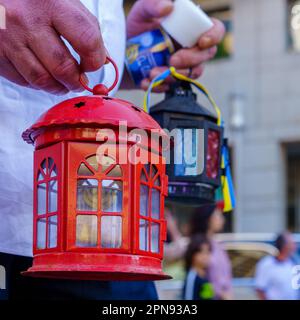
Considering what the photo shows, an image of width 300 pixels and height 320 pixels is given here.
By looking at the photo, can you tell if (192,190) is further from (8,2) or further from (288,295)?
(288,295)

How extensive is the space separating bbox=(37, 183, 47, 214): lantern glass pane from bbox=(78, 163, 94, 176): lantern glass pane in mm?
118

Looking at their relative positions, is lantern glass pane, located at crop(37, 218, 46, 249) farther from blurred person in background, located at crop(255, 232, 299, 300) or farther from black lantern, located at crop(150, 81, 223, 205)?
blurred person in background, located at crop(255, 232, 299, 300)

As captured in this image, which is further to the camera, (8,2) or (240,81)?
(240,81)

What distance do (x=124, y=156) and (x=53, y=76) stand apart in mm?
185

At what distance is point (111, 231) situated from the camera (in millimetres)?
1532

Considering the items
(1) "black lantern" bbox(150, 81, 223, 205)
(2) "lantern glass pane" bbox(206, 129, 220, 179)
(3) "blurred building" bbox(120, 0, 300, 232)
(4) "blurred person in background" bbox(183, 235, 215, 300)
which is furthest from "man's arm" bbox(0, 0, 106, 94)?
(3) "blurred building" bbox(120, 0, 300, 232)

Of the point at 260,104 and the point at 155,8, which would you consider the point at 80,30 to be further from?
the point at 260,104

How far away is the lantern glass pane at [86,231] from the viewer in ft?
4.95

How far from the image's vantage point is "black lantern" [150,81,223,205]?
2102 millimetres

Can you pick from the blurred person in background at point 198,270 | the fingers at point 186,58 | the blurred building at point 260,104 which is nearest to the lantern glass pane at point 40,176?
the fingers at point 186,58

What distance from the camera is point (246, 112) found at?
12445mm

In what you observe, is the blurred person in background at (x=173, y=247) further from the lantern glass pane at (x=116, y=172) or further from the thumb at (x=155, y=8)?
the lantern glass pane at (x=116, y=172)

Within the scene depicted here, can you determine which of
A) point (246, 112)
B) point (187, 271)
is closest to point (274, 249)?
point (187, 271)

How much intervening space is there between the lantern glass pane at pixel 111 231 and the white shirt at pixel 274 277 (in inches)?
174
